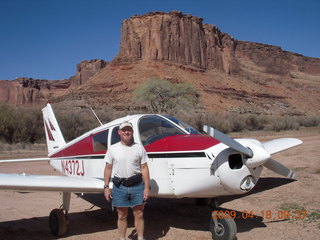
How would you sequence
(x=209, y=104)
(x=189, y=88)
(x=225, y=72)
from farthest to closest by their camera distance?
(x=225, y=72) → (x=209, y=104) → (x=189, y=88)

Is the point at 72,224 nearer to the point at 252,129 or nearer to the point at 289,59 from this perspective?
the point at 252,129

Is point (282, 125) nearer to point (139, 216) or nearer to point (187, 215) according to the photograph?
point (187, 215)

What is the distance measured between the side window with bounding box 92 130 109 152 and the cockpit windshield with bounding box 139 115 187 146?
890 millimetres

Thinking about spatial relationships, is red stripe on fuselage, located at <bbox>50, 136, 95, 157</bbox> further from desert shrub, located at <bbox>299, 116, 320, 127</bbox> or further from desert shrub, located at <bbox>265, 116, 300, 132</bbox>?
desert shrub, located at <bbox>299, 116, 320, 127</bbox>

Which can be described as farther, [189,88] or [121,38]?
[121,38]

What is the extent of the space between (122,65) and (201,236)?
9321 cm

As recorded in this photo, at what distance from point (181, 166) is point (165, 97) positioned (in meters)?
45.4

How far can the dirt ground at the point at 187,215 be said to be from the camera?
556 cm

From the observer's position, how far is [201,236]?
539 cm

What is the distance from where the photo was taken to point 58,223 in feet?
19.1

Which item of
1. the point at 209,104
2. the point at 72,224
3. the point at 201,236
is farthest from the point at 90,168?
the point at 209,104

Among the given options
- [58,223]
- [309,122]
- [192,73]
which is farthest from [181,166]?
[192,73]

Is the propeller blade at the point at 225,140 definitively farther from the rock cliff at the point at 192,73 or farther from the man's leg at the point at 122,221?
the rock cliff at the point at 192,73
